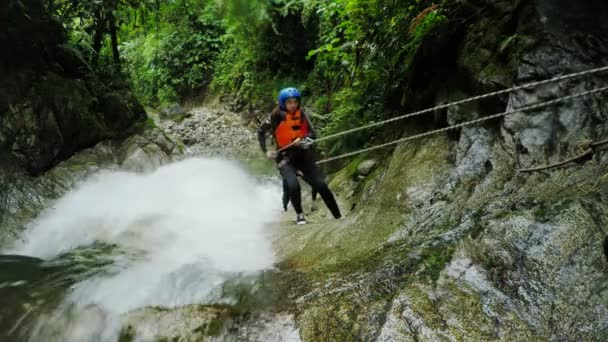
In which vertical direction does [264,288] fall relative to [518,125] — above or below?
below

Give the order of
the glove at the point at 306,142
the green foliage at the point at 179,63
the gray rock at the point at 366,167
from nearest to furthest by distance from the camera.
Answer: the glove at the point at 306,142
the gray rock at the point at 366,167
the green foliage at the point at 179,63

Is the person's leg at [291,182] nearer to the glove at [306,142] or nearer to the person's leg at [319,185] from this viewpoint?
the person's leg at [319,185]

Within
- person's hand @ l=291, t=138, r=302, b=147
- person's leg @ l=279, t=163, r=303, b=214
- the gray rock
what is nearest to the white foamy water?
person's leg @ l=279, t=163, r=303, b=214

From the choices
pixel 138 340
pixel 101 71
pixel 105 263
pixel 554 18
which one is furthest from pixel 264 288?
pixel 101 71

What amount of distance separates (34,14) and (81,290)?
790cm

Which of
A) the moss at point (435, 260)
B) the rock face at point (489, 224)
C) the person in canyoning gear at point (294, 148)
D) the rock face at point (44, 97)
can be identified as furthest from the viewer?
the rock face at point (44, 97)

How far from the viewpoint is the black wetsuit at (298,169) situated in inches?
266

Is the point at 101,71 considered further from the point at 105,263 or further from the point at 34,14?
the point at 105,263

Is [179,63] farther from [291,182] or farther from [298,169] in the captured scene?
[291,182]

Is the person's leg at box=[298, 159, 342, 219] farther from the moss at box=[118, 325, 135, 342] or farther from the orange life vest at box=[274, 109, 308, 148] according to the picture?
the moss at box=[118, 325, 135, 342]

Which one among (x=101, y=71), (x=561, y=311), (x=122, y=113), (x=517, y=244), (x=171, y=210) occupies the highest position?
(x=101, y=71)

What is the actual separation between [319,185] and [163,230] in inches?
106

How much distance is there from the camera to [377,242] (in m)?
4.73

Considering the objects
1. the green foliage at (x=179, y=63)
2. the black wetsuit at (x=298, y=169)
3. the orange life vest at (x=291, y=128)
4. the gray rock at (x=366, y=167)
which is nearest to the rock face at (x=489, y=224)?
the black wetsuit at (x=298, y=169)
